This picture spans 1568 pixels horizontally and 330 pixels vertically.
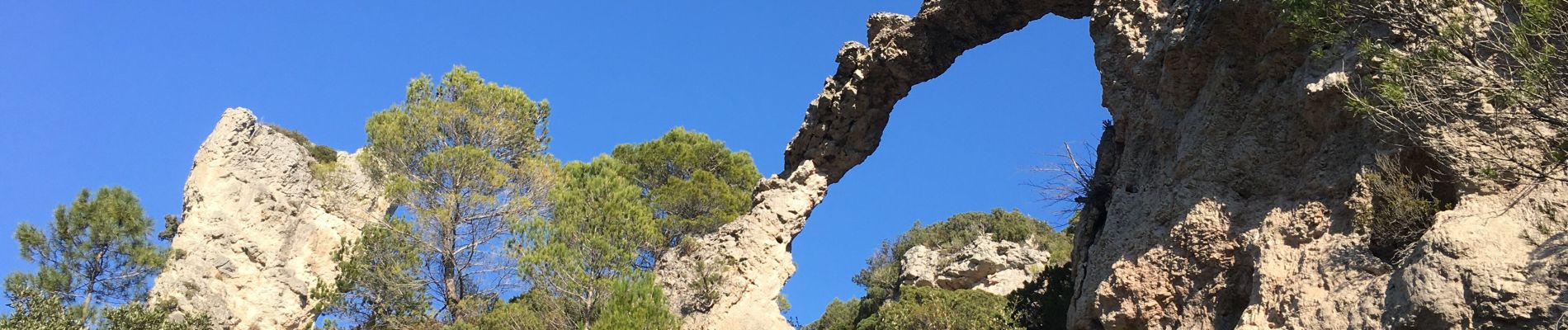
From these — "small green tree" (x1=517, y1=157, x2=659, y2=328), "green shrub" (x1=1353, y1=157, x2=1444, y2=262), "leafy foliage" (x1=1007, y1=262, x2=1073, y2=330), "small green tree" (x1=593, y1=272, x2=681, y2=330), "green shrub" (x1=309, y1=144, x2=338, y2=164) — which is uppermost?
"green shrub" (x1=309, y1=144, x2=338, y2=164)

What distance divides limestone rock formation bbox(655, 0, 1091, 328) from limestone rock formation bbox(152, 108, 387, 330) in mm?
7946

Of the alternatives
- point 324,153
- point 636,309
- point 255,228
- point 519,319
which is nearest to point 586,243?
point 519,319

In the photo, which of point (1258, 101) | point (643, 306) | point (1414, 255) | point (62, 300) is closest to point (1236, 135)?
point (1258, 101)

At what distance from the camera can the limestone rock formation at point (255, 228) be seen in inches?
1023

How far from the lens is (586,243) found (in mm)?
19656

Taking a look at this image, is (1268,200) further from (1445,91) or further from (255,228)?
(255,228)

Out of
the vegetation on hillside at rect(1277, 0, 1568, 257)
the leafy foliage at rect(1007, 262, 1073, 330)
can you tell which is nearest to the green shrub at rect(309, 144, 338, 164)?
the leafy foliage at rect(1007, 262, 1073, 330)

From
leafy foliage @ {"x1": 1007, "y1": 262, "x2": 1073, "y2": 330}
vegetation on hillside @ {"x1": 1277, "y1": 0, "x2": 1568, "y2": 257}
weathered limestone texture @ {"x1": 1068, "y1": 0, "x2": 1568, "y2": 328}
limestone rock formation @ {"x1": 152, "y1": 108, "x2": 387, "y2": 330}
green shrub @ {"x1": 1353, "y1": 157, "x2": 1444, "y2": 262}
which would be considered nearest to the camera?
vegetation on hillside @ {"x1": 1277, "y1": 0, "x2": 1568, "y2": 257}

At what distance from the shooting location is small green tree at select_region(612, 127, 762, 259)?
74.5ft

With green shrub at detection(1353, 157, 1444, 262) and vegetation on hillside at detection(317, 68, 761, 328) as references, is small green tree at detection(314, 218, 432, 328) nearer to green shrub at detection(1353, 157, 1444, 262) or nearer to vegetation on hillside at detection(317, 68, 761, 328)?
vegetation on hillside at detection(317, 68, 761, 328)

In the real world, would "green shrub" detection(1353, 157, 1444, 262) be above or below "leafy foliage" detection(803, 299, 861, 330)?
below

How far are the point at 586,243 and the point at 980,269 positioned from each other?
10028 millimetres

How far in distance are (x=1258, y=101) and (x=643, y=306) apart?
9139 mm

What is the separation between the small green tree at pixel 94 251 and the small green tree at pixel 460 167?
13.2 ft
